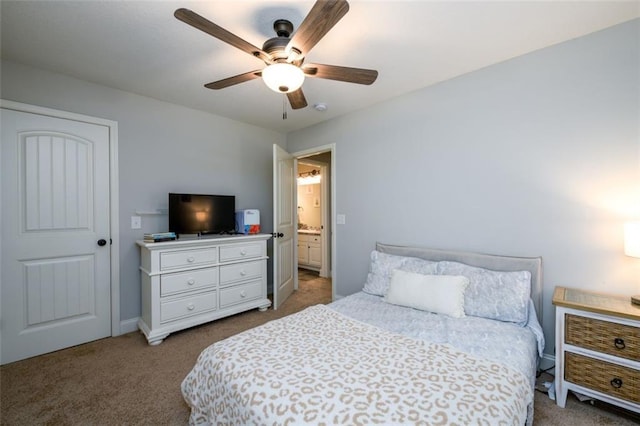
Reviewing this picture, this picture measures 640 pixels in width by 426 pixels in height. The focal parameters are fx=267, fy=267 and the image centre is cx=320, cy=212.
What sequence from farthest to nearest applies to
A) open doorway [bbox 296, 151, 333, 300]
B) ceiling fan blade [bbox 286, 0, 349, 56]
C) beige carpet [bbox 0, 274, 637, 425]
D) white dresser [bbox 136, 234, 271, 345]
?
1. open doorway [bbox 296, 151, 333, 300]
2. white dresser [bbox 136, 234, 271, 345]
3. beige carpet [bbox 0, 274, 637, 425]
4. ceiling fan blade [bbox 286, 0, 349, 56]

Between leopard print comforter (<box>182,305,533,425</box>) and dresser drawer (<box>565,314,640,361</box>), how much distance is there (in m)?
0.70

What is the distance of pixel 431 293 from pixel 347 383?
1170mm

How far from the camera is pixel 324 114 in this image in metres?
3.37

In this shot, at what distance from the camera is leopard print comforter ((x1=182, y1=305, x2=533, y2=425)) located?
973mm

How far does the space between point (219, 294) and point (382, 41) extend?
2834mm

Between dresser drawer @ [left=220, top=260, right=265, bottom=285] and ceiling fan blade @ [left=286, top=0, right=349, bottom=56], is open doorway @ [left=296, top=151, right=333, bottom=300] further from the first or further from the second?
ceiling fan blade @ [left=286, top=0, right=349, bottom=56]

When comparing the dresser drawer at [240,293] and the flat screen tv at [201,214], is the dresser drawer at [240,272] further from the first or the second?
the flat screen tv at [201,214]

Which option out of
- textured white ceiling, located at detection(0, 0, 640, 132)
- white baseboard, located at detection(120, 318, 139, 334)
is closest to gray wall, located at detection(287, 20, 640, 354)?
textured white ceiling, located at detection(0, 0, 640, 132)

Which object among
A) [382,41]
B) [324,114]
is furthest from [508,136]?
[324,114]

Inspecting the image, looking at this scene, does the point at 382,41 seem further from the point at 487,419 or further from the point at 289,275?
the point at 289,275

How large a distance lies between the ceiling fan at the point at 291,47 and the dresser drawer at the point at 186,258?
1638mm

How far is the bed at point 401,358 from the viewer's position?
100cm

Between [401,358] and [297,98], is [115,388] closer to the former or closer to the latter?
A: [401,358]

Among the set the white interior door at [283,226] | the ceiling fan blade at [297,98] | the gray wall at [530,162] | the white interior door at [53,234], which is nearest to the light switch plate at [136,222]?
the white interior door at [53,234]
